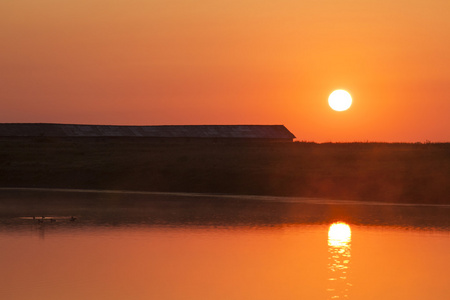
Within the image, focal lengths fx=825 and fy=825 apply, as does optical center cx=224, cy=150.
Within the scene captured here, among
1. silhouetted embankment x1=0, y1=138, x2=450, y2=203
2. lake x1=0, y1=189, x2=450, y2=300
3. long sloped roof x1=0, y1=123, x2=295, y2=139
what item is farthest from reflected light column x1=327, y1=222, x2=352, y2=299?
long sloped roof x1=0, y1=123, x2=295, y2=139

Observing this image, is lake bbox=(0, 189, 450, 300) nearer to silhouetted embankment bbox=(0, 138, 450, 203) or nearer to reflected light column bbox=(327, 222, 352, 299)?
reflected light column bbox=(327, 222, 352, 299)

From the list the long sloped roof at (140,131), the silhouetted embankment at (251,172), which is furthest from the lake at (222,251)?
the long sloped roof at (140,131)

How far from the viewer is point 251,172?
51.9 meters

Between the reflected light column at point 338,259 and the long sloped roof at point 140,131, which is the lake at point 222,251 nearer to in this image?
the reflected light column at point 338,259

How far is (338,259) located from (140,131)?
8561 centimetres

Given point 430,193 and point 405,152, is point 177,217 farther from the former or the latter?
point 405,152

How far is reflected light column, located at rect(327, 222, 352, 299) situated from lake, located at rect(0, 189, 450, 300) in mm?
27

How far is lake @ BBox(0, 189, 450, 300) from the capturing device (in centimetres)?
1659

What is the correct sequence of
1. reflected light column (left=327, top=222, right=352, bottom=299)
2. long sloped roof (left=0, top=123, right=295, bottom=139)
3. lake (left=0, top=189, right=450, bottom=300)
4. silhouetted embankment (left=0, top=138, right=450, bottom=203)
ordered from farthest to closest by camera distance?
long sloped roof (left=0, top=123, right=295, bottom=139)
silhouetted embankment (left=0, top=138, right=450, bottom=203)
lake (left=0, top=189, right=450, bottom=300)
reflected light column (left=327, top=222, right=352, bottom=299)

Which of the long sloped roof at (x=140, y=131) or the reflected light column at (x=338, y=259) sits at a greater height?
the long sloped roof at (x=140, y=131)

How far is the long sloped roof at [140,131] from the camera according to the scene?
104m

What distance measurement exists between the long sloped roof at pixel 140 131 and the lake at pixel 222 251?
216ft

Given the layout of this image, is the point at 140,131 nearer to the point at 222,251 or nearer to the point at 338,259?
the point at 222,251

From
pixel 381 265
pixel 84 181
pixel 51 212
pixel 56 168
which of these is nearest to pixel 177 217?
pixel 51 212
